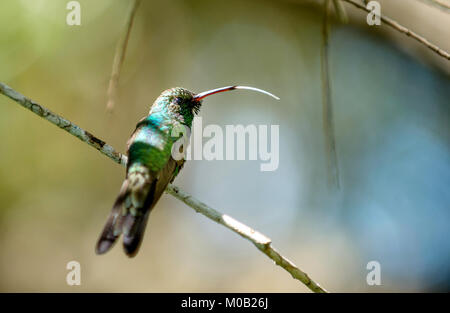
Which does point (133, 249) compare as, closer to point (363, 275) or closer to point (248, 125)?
point (248, 125)

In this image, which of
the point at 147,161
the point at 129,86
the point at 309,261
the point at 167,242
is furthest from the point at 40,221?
the point at 147,161

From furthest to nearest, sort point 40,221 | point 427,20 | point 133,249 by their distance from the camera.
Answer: point 40,221 < point 427,20 < point 133,249

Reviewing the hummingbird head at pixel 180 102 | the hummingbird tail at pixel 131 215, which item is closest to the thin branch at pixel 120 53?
the hummingbird tail at pixel 131 215

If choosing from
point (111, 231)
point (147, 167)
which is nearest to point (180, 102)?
point (147, 167)

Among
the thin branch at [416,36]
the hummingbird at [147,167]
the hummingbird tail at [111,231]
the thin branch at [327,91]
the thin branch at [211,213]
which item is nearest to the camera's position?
the thin branch at [416,36]

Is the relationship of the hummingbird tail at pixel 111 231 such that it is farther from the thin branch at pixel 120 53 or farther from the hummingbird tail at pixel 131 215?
the thin branch at pixel 120 53

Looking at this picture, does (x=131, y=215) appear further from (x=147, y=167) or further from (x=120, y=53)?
(x=120, y=53)
